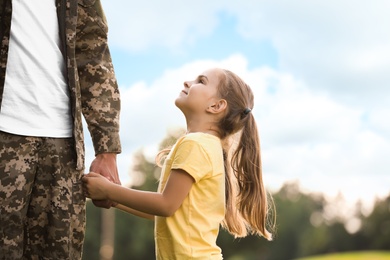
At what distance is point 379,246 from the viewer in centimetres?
6838

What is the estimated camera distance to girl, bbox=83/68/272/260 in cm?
432

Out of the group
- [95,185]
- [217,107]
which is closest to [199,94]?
[217,107]

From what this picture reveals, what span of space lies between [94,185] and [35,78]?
698mm

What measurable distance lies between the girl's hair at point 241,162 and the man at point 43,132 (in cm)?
85

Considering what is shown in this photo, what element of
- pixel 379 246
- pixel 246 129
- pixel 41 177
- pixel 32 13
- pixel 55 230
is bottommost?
Answer: pixel 379 246

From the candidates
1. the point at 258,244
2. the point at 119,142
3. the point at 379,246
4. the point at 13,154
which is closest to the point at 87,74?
the point at 119,142

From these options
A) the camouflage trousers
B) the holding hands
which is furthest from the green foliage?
the camouflage trousers

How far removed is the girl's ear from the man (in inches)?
27.1

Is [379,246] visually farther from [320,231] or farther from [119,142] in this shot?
[119,142]

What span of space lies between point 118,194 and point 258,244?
54917 mm

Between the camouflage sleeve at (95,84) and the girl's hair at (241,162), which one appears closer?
the camouflage sleeve at (95,84)

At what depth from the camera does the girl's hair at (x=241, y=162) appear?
4742 millimetres

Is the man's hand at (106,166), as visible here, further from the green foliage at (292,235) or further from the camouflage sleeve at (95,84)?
the green foliage at (292,235)

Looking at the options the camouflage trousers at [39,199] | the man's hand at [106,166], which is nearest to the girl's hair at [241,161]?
the man's hand at [106,166]
